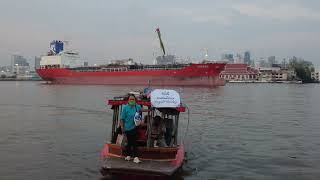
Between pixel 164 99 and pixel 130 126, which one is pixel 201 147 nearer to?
pixel 164 99

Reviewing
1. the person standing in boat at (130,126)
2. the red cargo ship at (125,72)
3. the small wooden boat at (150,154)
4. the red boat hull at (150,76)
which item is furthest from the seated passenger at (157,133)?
the red boat hull at (150,76)

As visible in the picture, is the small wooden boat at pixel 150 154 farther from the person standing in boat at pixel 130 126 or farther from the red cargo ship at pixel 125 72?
the red cargo ship at pixel 125 72

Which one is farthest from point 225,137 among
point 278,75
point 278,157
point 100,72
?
point 278,75

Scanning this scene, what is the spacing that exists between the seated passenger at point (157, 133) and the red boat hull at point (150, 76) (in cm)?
7621

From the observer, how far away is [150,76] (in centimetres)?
9644

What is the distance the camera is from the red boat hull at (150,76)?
9069 cm

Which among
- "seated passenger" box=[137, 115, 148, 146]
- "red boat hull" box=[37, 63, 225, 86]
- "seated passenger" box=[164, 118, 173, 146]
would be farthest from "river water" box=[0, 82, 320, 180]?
"red boat hull" box=[37, 63, 225, 86]

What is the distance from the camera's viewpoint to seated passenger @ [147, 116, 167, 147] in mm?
13625

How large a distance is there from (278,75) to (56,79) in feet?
356

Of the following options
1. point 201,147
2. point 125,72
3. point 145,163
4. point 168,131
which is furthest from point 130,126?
point 125,72

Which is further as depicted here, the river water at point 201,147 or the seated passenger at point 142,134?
the river water at point 201,147

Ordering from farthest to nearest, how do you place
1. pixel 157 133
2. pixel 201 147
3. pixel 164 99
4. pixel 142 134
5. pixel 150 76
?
pixel 150 76
pixel 201 147
pixel 142 134
pixel 157 133
pixel 164 99

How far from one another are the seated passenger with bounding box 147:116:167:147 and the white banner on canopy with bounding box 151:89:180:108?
2.40ft

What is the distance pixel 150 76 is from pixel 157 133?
271 feet
